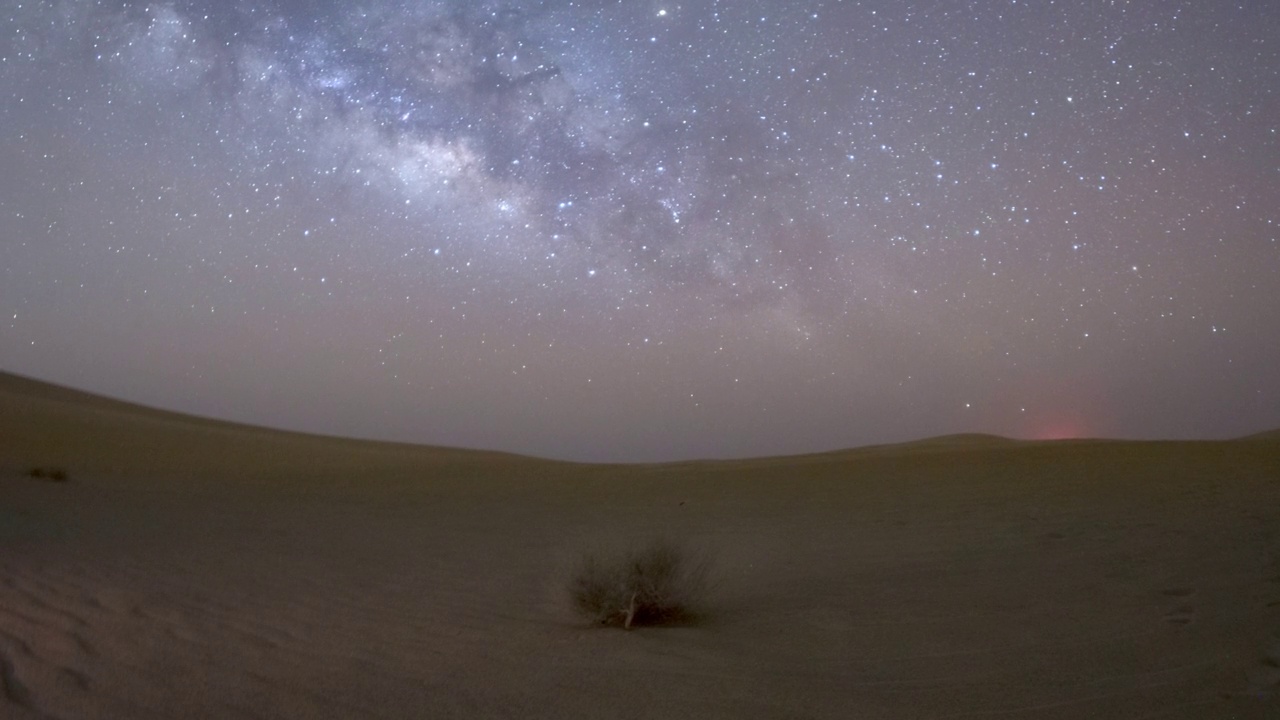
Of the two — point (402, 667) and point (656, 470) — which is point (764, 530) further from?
point (656, 470)

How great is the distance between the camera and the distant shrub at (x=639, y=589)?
733 cm

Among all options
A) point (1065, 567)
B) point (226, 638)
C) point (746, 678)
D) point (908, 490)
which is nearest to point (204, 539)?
point (226, 638)

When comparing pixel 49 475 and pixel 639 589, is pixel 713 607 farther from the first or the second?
pixel 49 475

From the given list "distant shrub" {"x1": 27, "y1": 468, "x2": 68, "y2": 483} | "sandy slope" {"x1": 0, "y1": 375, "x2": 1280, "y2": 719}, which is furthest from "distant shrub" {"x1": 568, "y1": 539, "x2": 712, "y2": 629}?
"distant shrub" {"x1": 27, "y1": 468, "x2": 68, "y2": 483}

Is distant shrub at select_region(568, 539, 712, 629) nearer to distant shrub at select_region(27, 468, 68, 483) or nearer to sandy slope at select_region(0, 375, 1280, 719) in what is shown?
sandy slope at select_region(0, 375, 1280, 719)

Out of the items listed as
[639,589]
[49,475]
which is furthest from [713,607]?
[49,475]

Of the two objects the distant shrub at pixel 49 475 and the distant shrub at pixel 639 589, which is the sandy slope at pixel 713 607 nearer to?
the distant shrub at pixel 639 589

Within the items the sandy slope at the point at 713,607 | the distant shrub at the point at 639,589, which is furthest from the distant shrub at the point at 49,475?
the distant shrub at the point at 639,589

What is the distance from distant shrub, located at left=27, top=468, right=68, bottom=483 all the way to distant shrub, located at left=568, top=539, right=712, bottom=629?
18.0 meters

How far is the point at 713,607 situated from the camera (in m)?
8.13

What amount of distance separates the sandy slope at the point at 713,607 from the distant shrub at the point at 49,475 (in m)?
1.62

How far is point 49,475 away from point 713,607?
19.2m

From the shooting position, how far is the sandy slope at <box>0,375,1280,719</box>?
5.03 metres

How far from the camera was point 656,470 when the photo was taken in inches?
1075
